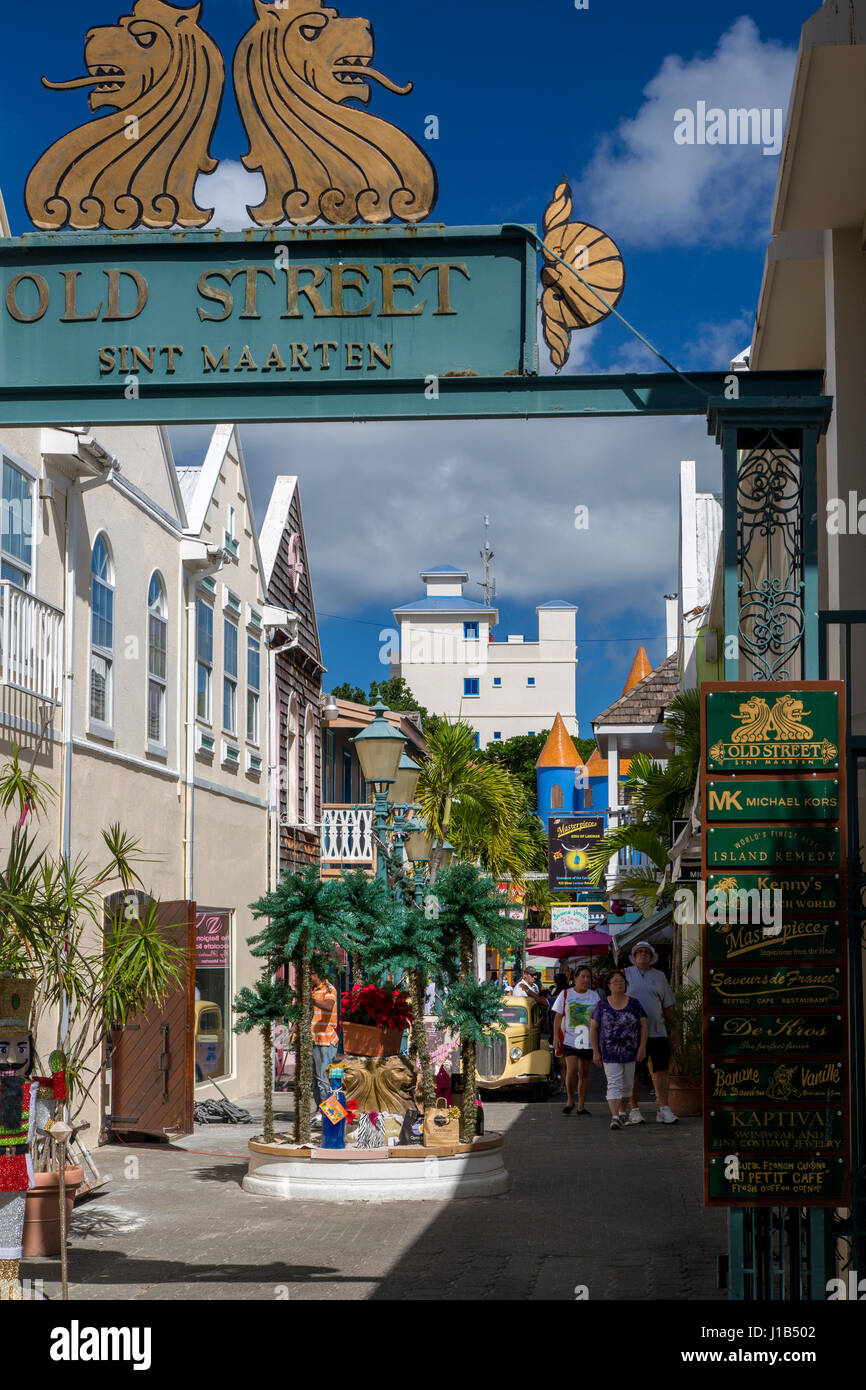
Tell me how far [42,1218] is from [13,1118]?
2763 mm

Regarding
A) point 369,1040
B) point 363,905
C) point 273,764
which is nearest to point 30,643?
point 363,905

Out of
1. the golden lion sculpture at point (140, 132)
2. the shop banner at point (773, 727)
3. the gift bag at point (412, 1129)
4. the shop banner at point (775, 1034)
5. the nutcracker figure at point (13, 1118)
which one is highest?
the golden lion sculpture at point (140, 132)

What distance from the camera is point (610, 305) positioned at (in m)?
7.14

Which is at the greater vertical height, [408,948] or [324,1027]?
[408,948]

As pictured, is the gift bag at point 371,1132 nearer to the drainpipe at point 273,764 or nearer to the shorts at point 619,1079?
the shorts at point 619,1079

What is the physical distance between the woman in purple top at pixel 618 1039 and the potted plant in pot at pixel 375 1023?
11.8 feet

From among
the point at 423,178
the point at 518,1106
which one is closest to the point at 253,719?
the point at 518,1106

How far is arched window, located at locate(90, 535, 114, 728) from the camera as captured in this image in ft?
51.2

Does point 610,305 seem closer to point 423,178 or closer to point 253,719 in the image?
point 423,178

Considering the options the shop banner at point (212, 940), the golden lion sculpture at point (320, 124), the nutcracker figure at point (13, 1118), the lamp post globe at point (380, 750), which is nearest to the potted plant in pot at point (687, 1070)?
the lamp post globe at point (380, 750)

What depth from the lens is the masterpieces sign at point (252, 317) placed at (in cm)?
716

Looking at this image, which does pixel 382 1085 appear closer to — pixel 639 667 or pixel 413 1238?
pixel 413 1238

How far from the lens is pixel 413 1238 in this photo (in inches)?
401

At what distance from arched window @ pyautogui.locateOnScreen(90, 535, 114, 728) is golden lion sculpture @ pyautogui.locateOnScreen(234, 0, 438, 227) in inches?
344
